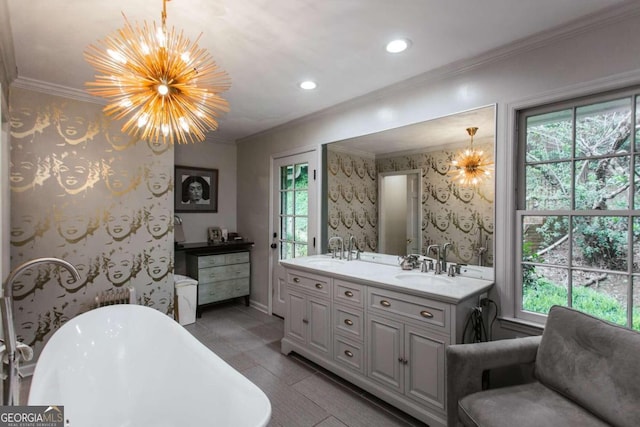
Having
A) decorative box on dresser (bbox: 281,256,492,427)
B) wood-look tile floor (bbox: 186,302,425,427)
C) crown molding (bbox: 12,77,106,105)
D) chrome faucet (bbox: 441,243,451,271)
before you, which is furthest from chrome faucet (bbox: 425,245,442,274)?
crown molding (bbox: 12,77,106,105)

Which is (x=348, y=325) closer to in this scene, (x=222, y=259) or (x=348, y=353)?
(x=348, y=353)

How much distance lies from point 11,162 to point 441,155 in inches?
137

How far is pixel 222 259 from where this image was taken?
160 inches

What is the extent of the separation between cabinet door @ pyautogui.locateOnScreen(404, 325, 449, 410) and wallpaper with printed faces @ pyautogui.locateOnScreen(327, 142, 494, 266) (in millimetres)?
735

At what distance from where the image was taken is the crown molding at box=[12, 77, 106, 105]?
8.19 feet

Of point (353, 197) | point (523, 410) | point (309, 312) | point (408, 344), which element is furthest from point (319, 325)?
point (523, 410)

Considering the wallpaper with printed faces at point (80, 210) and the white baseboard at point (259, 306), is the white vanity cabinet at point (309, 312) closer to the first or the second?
the white baseboard at point (259, 306)

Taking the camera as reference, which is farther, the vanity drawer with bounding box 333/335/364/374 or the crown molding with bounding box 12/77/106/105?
the crown molding with bounding box 12/77/106/105

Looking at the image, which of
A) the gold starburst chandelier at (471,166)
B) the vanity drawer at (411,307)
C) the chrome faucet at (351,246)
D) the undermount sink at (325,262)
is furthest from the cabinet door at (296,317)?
the gold starburst chandelier at (471,166)

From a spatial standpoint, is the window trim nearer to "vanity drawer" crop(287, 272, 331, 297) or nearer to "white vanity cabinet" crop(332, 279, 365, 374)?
"white vanity cabinet" crop(332, 279, 365, 374)

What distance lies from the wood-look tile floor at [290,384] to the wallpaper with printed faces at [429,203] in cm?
123

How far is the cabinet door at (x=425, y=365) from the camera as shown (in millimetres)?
1866

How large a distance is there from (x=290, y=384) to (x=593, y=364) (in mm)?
1935

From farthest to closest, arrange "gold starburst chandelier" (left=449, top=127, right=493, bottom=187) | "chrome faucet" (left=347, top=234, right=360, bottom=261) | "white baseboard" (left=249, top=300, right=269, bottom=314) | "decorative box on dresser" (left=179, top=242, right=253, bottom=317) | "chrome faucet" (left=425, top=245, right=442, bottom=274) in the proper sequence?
"white baseboard" (left=249, top=300, right=269, bottom=314) < "decorative box on dresser" (left=179, top=242, right=253, bottom=317) < "chrome faucet" (left=347, top=234, right=360, bottom=261) < "chrome faucet" (left=425, top=245, right=442, bottom=274) < "gold starburst chandelier" (left=449, top=127, right=493, bottom=187)
